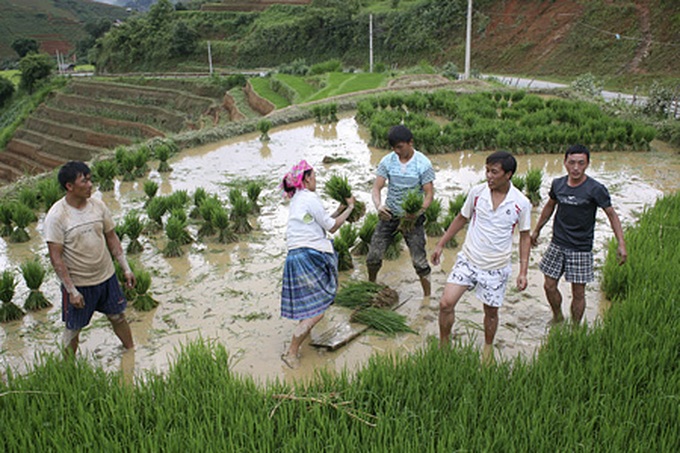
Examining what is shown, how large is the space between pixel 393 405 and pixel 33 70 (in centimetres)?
4904

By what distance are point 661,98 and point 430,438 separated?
43.6 ft

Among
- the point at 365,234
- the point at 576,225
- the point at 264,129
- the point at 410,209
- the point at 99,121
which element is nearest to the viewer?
the point at 576,225

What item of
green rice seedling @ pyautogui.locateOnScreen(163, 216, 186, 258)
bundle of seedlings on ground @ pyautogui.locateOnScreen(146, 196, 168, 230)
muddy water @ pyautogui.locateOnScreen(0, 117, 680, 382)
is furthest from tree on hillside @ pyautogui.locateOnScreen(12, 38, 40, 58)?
green rice seedling @ pyautogui.locateOnScreen(163, 216, 186, 258)

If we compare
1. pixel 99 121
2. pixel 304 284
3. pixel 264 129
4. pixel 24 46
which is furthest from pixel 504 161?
pixel 24 46

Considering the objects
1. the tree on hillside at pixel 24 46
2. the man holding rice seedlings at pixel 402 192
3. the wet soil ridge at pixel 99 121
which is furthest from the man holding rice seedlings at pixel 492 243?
the tree on hillside at pixel 24 46

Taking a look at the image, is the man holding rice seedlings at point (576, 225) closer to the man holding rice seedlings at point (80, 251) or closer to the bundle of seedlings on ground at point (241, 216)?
the man holding rice seedlings at point (80, 251)

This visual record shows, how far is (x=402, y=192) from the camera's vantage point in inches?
193

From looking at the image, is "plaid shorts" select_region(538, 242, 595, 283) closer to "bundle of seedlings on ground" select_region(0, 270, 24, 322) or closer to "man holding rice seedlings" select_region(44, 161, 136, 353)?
"man holding rice seedlings" select_region(44, 161, 136, 353)

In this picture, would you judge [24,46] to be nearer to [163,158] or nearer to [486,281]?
[163,158]

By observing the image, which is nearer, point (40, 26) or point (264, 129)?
point (264, 129)

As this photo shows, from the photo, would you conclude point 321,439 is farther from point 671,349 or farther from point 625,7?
point 625,7

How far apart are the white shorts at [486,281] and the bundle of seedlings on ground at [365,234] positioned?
2.22 m

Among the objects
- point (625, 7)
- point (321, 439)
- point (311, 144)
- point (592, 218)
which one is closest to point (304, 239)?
point (321, 439)

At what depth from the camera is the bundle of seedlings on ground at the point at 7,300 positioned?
4824 mm
